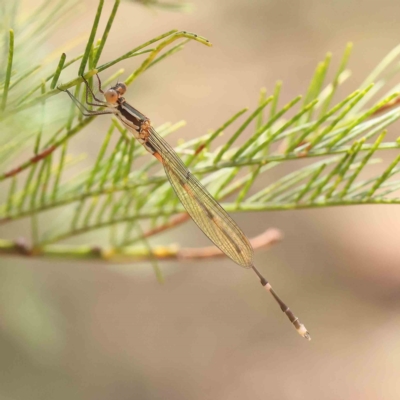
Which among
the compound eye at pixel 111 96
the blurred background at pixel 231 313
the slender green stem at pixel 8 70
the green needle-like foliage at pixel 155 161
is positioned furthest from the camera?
the blurred background at pixel 231 313

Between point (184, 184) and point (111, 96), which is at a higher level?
point (111, 96)

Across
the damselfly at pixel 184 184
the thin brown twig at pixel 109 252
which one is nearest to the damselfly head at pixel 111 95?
the damselfly at pixel 184 184

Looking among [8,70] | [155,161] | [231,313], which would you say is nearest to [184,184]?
[155,161]

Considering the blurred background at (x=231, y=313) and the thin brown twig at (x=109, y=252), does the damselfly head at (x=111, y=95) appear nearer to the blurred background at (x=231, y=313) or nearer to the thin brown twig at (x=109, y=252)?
the thin brown twig at (x=109, y=252)

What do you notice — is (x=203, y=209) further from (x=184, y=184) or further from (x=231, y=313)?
(x=231, y=313)

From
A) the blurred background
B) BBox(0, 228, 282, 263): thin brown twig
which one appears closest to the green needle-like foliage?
BBox(0, 228, 282, 263): thin brown twig
